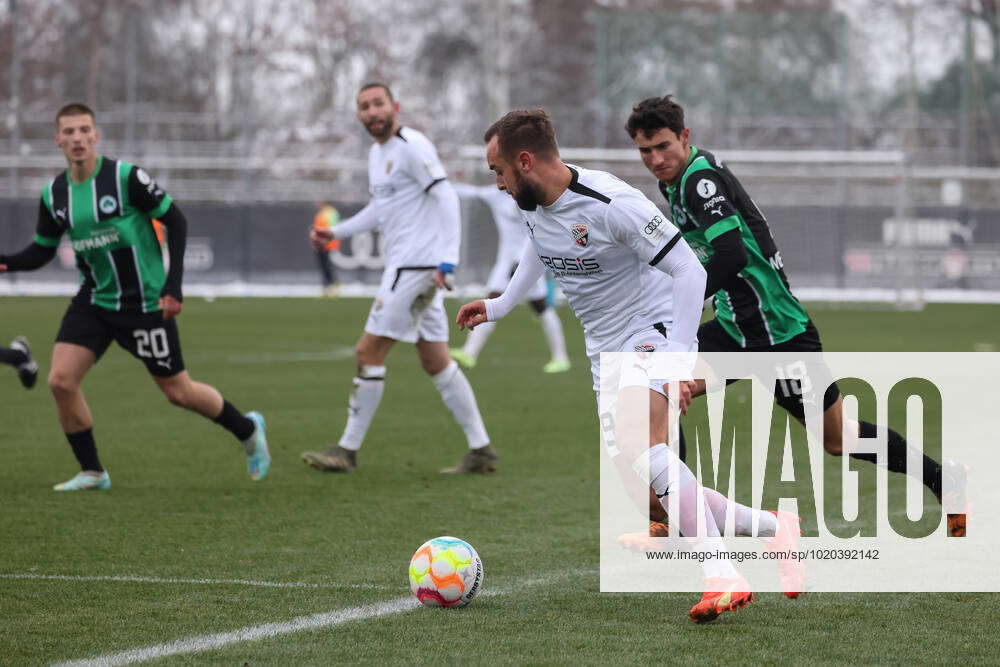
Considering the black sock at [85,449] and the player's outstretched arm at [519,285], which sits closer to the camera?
the player's outstretched arm at [519,285]

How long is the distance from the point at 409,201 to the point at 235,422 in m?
1.87

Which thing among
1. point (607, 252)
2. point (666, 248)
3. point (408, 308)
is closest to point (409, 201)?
point (408, 308)

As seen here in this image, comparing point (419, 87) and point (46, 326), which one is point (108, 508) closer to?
point (46, 326)

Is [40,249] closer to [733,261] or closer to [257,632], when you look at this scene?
[257,632]

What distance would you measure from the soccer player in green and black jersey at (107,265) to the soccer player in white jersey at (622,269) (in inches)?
107

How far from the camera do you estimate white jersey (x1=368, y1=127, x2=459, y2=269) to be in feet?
28.9

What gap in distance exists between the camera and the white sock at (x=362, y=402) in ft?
28.5

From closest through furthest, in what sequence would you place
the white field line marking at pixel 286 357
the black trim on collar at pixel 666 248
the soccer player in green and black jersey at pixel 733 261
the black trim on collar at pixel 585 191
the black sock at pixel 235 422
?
the black trim on collar at pixel 666 248
the black trim on collar at pixel 585 191
the soccer player in green and black jersey at pixel 733 261
the black sock at pixel 235 422
the white field line marking at pixel 286 357

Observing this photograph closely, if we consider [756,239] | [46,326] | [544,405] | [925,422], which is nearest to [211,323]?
[46,326]

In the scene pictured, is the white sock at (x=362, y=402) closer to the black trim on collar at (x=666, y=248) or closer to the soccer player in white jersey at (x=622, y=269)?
the soccer player in white jersey at (x=622, y=269)

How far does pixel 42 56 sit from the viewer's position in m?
43.2

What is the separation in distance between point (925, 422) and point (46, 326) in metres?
13.8

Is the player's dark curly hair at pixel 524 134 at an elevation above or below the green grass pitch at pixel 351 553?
above

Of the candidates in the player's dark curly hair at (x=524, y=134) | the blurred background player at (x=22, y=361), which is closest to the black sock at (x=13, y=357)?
the blurred background player at (x=22, y=361)
